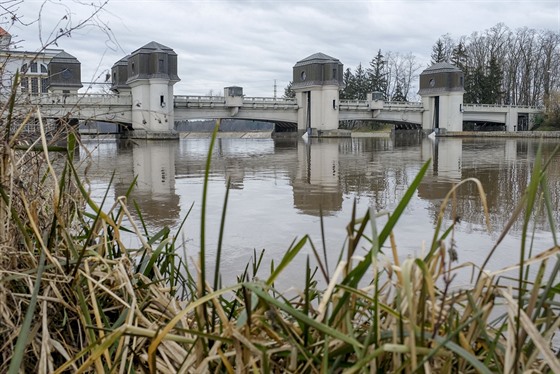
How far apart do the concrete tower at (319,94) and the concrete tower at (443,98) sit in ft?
35.9

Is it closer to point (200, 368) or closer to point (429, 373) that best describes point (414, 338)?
point (429, 373)

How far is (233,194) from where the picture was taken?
9.31 metres

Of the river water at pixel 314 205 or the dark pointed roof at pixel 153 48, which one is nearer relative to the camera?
the river water at pixel 314 205

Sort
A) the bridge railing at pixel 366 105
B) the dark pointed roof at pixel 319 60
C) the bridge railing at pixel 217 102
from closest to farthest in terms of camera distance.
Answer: the bridge railing at pixel 217 102
the dark pointed roof at pixel 319 60
the bridge railing at pixel 366 105

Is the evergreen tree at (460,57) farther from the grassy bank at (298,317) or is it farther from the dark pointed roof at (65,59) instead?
the grassy bank at (298,317)

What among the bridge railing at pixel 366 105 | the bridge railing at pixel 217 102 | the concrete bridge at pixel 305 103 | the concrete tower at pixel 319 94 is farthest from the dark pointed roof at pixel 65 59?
the bridge railing at pixel 366 105

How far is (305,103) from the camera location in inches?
1858

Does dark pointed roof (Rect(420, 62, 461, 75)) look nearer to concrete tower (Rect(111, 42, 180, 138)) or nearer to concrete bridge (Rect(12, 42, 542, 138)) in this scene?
concrete bridge (Rect(12, 42, 542, 138))

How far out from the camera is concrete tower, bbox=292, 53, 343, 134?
46.0m

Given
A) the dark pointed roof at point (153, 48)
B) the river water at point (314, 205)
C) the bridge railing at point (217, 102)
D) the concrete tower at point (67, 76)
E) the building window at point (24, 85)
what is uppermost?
the dark pointed roof at point (153, 48)

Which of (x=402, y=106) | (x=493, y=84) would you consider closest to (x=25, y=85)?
(x=402, y=106)

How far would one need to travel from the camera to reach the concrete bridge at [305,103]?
130 feet

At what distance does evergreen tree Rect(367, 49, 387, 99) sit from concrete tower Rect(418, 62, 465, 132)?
1752 centimetres

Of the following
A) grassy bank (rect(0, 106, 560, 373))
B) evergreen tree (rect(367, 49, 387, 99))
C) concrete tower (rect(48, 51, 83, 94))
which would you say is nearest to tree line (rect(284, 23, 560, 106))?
evergreen tree (rect(367, 49, 387, 99))
